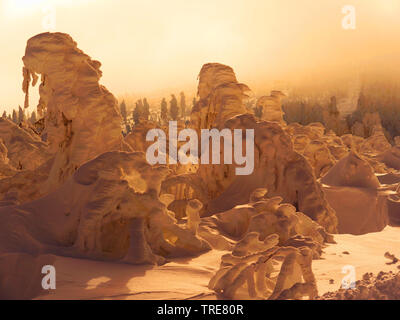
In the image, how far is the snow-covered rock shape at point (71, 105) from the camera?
9820 millimetres

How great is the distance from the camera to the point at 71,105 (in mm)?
9859

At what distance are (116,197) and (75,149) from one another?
14.9ft

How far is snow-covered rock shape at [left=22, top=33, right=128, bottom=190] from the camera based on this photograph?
982cm

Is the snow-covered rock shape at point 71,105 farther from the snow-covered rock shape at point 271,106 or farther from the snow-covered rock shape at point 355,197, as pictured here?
the snow-covered rock shape at point 271,106

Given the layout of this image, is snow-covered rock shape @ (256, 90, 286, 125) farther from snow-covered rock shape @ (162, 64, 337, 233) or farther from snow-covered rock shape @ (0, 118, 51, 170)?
snow-covered rock shape @ (0, 118, 51, 170)

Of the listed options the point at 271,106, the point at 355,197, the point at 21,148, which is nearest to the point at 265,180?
the point at 355,197

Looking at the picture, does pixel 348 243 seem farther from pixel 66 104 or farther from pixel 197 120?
pixel 197 120

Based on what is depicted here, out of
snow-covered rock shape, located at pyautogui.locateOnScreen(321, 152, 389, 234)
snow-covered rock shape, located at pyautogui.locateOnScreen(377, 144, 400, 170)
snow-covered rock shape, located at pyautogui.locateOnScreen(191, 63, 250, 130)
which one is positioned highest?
snow-covered rock shape, located at pyautogui.locateOnScreen(191, 63, 250, 130)

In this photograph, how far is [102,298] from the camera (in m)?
4.33

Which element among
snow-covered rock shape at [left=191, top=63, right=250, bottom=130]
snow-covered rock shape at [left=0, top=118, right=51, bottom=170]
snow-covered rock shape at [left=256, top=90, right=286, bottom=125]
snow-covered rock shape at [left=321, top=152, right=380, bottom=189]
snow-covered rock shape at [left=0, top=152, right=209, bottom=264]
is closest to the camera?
snow-covered rock shape at [left=0, top=152, right=209, bottom=264]

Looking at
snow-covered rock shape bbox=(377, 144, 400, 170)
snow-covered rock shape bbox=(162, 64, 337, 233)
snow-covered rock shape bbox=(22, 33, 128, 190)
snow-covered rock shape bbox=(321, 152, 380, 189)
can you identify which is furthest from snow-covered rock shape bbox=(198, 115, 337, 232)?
snow-covered rock shape bbox=(377, 144, 400, 170)

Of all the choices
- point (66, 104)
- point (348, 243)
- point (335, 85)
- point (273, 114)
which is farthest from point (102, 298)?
point (335, 85)

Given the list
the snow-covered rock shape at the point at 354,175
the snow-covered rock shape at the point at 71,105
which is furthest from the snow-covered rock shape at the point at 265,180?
the snow-covered rock shape at the point at 354,175

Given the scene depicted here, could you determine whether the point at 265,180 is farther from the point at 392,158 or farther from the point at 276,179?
the point at 392,158
